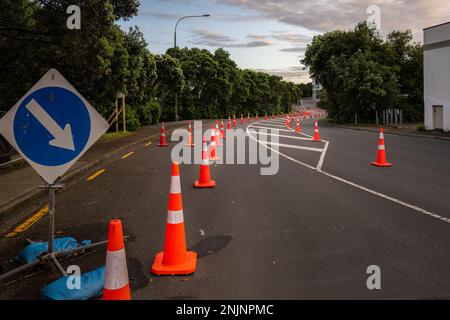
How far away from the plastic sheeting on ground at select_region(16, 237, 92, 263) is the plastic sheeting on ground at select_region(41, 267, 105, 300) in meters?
0.83

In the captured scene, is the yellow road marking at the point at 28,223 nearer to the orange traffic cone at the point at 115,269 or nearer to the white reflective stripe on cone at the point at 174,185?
the white reflective stripe on cone at the point at 174,185

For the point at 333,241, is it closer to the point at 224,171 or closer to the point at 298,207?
the point at 298,207

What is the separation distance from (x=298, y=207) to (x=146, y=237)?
102 inches

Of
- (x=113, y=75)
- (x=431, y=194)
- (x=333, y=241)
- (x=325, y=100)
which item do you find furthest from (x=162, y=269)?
(x=325, y=100)

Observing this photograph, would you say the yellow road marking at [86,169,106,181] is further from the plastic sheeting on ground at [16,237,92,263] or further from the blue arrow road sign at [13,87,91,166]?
the blue arrow road sign at [13,87,91,166]

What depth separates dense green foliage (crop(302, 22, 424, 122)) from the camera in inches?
1283

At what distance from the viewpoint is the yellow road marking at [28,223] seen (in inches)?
234

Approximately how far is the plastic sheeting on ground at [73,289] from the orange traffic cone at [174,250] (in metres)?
0.61

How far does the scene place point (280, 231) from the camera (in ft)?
18.7

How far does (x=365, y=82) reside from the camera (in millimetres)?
32438

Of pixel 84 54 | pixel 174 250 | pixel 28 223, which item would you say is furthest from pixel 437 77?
pixel 174 250

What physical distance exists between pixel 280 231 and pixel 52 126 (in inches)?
119

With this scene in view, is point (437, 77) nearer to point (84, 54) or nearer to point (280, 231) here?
point (84, 54)

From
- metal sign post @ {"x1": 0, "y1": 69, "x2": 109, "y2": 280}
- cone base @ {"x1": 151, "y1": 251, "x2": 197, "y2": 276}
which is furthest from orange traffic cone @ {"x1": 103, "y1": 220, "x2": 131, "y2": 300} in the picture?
metal sign post @ {"x1": 0, "y1": 69, "x2": 109, "y2": 280}
